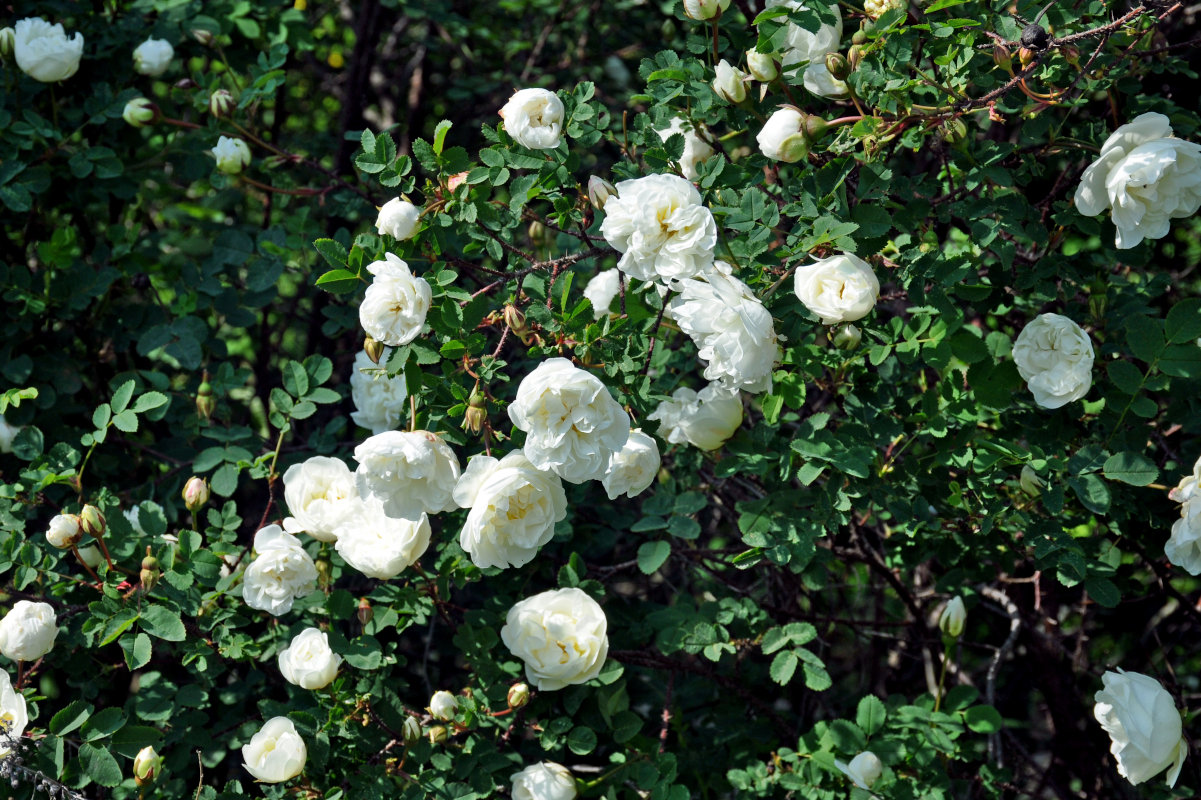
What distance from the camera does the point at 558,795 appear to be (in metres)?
1.67

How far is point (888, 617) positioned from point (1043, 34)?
134cm

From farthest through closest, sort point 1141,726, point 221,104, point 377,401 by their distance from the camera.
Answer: point 221,104 < point 377,401 < point 1141,726

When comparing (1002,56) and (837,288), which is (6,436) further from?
(1002,56)

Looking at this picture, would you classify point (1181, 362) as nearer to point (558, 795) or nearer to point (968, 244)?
point (968, 244)

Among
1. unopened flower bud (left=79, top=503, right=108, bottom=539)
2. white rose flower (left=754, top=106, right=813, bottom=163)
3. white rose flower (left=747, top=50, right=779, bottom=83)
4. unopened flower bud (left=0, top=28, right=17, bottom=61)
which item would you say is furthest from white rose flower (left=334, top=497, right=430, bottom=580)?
unopened flower bud (left=0, top=28, right=17, bottom=61)

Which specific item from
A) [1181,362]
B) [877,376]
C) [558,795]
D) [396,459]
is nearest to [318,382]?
[396,459]

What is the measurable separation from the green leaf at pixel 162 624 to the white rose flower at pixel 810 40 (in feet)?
4.58

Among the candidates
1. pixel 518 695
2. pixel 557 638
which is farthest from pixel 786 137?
pixel 518 695

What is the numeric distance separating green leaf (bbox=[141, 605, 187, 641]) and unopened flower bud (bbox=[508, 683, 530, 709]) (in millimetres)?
575

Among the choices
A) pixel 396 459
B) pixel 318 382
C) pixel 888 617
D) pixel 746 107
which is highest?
pixel 746 107

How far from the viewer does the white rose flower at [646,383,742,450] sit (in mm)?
1568

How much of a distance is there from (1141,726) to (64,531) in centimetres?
176

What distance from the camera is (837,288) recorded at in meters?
1.41

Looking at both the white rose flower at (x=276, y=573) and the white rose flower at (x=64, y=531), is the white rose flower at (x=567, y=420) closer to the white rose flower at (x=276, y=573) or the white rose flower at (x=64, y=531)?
the white rose flower at (x=276, y=573)
